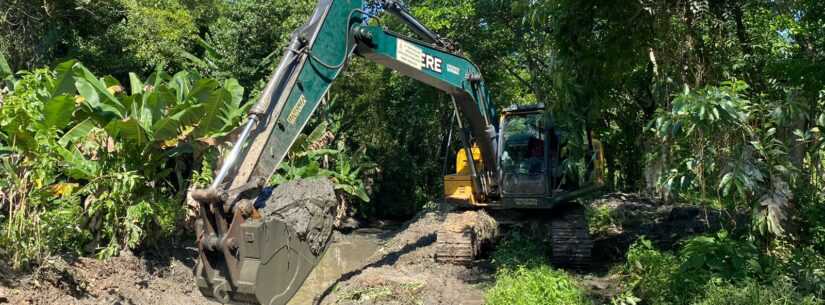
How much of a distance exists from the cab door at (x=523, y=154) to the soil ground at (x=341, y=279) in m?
1.22

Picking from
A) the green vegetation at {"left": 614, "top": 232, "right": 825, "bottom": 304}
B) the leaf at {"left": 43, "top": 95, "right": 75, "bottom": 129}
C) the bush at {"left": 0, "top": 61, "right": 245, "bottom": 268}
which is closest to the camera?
the green vegetation at {"left": 614, "top": 232, "right": 825, "bottom": 304}

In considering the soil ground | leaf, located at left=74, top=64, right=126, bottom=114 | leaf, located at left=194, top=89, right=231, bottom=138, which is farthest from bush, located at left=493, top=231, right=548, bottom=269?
leaf, located at left=74, top=64, right=126, bottom=114

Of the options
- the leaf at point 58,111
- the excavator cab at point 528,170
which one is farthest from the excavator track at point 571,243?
the leaf at point 58,111

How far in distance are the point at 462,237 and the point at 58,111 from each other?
5.15 metres

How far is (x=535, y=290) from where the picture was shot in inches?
253

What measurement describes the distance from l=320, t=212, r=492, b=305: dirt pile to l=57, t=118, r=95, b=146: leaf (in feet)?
12.1

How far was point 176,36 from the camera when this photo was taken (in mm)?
15383

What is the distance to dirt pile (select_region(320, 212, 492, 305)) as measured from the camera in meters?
6.78

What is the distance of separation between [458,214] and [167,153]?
4181mm

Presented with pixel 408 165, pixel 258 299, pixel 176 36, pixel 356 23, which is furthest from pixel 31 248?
pixel 408 165

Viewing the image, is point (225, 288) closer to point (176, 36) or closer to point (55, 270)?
point (55, 270)

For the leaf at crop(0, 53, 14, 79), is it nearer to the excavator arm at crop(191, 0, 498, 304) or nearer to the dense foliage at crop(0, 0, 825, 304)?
the dense foliage at crop(0, 0, 825, 304)

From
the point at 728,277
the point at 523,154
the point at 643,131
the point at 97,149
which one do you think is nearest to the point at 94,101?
the point at 97,149

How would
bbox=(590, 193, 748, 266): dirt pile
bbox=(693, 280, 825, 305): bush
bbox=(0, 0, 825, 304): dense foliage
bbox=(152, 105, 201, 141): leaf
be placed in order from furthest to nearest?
bbox=(590, 193, 748, 266): dirt pile
bbox=(152, 105, 201, 141): leaf
bbox=(0, 0, 825, 304): dense foliage
bbox=(693, 280, 825, 305): bush
